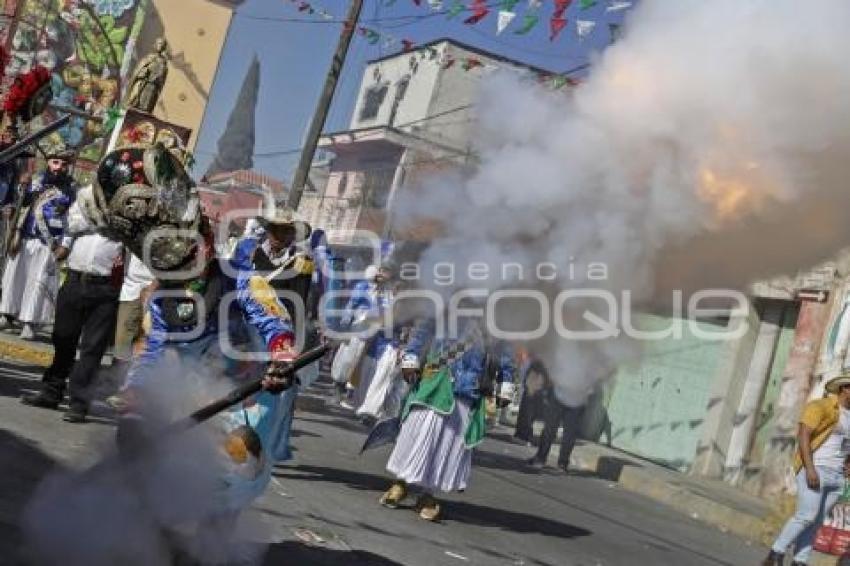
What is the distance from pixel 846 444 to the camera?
1008 cm

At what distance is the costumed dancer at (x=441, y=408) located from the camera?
9.12 meters

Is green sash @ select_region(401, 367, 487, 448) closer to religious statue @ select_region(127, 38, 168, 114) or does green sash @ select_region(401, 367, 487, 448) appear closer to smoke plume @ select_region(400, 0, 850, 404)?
smoke plume @ select_region(400, 0, 850, 404)

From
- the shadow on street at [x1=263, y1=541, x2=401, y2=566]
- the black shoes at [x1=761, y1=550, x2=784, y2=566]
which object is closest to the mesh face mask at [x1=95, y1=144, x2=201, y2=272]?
the shadow on street at [x1=263, y1=541, x2=401, y2=566]

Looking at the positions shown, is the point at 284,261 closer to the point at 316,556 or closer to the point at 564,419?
the point at 316,556

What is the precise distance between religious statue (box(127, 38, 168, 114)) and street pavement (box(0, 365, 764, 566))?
5611 mm

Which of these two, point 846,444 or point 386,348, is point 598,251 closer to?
point 846,444

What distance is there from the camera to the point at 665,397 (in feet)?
65.9

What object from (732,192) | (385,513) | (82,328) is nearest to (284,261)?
(385,513)

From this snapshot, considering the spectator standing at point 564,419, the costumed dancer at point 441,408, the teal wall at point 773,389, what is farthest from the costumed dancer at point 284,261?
the teal wall at point 773,389

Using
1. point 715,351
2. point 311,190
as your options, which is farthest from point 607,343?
point 311,190

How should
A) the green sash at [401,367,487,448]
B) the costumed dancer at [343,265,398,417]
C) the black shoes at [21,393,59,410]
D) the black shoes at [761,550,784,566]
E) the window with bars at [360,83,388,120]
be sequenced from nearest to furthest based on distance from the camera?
1. the green sash at [401,367,487,448]
2. the black shoes at [21,393,59,410]
3. the black shoes at [761,550,784,566]
4. the costumed dancer at [343,265,398,417]
5. the window with bars at [360,83,388,120]

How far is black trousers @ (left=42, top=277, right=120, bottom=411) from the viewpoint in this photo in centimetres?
948

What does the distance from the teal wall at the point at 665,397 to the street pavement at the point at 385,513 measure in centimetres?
448

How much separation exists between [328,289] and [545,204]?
253cm
